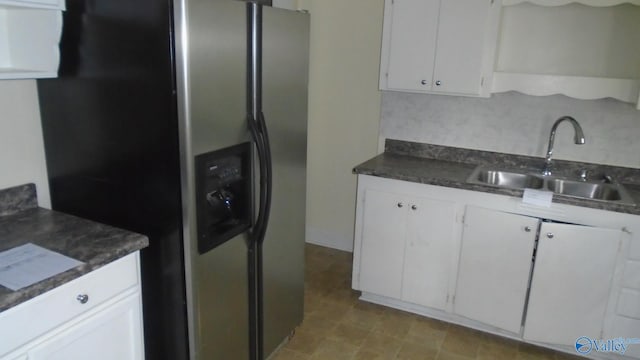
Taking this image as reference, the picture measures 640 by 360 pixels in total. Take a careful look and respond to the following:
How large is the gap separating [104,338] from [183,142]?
71cm

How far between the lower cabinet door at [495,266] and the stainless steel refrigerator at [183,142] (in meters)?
1.18

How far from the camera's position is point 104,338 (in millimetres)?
1577

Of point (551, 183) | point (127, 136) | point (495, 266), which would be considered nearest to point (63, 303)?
point (127, 136)

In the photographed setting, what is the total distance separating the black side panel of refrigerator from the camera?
157 centimetres

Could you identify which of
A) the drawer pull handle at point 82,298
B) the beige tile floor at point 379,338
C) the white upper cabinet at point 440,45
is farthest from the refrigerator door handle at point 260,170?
the white upper cabinet at point 440,45

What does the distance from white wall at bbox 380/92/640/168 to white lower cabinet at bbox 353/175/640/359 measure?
0.61m

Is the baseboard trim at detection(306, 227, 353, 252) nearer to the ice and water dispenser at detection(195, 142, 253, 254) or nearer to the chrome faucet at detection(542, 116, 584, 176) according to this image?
the chrome faucet at detection(542, 116, 584, 176)

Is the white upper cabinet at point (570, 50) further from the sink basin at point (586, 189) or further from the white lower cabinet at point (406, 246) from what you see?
the white lower cabinet at point (406, 246)

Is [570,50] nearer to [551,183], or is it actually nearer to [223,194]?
[551,183]

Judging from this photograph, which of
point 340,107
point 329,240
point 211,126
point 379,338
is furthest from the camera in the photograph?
point 329,240

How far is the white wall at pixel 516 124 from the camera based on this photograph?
2.71 metres

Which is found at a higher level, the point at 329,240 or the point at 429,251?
the point at 429,251

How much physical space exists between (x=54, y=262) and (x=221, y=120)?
715 millimetres

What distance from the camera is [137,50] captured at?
1.58 meters
